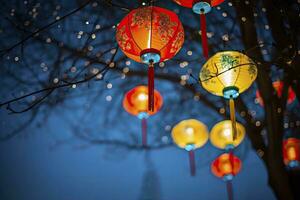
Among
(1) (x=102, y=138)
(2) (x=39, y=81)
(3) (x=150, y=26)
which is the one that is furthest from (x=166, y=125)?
(3) (x=150, y=26)

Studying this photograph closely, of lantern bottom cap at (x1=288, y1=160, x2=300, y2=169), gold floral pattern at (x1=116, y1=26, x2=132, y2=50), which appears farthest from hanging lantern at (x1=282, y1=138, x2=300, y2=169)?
gold floral pattern at (x1=116, y1=26, x2=132, y2=50)

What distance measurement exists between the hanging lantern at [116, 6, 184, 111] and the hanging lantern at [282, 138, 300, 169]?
304 centimetres

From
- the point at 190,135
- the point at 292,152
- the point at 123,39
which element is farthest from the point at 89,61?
the point at 292,152

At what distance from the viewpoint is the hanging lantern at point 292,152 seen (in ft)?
17.8

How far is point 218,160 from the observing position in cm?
548

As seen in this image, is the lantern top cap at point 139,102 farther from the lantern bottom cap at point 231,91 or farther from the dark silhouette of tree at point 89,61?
the lantern bottom cap at point 231,91

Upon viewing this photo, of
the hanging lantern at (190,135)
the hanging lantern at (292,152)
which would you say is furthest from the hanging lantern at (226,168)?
the hanging lantern at (292,152)

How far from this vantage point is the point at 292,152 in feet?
18.0

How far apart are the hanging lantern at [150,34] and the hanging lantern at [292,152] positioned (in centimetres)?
304

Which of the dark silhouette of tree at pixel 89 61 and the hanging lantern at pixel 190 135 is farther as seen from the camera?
the dark silhouette of tree at pixel 89 61

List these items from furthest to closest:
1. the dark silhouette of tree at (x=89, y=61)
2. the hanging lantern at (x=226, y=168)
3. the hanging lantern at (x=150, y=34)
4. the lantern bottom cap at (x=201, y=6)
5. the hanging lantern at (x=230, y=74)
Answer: the dark silhouette of tree at (x=89, y=61) → the hanging lantern at (x=226, y=168) → the hanging lantern at (x=230, y=74) → the lantern bottom cap at (x=201, y=6) → the hanging lantern at (x=150, y=34)

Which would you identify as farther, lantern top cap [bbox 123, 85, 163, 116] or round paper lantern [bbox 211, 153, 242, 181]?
round paper lantern [bbox 211, 153, 242, 181]

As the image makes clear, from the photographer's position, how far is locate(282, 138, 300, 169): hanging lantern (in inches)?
214

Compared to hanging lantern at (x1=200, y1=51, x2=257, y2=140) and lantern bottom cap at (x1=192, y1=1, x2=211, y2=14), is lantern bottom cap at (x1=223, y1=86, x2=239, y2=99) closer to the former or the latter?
hanging lantern at (x1=200, y1=51, x2=257, y2=140)
